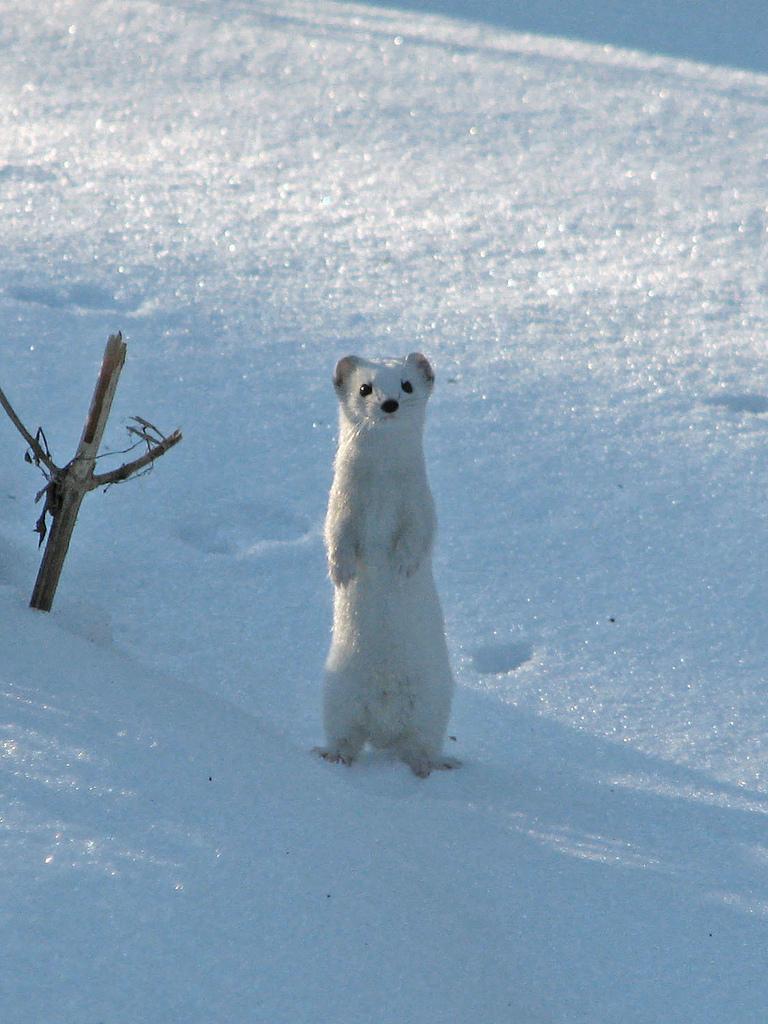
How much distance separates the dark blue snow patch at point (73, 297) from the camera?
15.2 ft

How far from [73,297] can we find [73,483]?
1.84 metres

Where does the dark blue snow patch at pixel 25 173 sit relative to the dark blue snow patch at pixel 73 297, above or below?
above

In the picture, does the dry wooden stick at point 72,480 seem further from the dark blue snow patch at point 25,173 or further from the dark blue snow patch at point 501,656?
the dark blue snow patch at point 25,173

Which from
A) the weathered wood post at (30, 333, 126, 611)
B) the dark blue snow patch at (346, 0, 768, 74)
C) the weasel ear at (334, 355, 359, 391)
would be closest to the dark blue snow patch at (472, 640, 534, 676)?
the weasel ear at (334, 355, 359, 391)

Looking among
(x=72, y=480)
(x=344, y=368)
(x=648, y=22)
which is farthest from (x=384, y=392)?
(x=648, y=22)

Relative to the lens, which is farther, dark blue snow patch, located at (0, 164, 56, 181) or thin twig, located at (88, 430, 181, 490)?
dark blue snow patch, located at (0, 164, 56, 181)

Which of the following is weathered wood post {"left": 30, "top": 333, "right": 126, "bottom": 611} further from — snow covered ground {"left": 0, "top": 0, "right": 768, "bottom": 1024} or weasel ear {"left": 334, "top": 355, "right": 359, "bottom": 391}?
weasel ear {"left": 334, "top": 355, "right": 359, "bottom": 391}

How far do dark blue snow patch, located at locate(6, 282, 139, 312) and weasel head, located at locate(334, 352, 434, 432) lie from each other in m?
2.07

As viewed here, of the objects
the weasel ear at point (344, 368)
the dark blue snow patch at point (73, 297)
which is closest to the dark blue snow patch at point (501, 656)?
the weasel ear at point (344, 368)

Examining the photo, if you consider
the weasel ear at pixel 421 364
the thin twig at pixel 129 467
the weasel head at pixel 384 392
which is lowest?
the thin twig at pixel 129 467

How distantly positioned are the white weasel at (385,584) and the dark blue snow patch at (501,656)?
0.37 m

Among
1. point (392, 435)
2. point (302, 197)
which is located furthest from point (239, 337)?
point (392, 435)

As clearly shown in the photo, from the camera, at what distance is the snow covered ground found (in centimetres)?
200

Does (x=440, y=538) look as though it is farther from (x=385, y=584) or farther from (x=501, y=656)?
(x=385, y=584)
